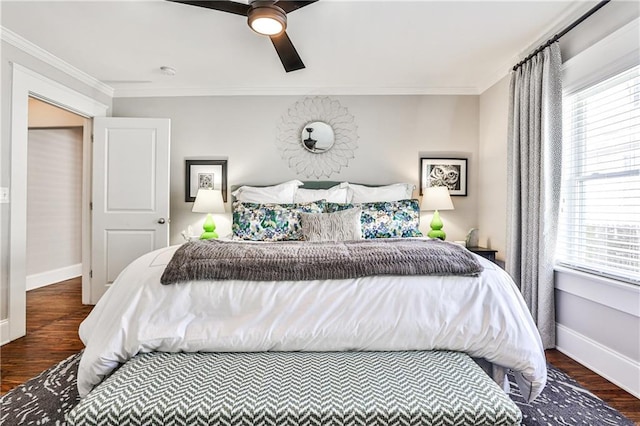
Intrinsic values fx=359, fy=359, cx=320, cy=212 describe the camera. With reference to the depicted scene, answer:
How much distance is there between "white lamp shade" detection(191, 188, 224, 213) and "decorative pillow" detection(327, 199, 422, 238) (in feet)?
3.96

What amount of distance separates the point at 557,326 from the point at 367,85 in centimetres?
285

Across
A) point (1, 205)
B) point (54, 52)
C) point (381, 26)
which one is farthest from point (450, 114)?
point (1, 205)

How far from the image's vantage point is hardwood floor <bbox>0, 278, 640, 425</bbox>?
2.00 metres

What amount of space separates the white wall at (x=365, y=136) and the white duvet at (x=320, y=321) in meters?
2.38

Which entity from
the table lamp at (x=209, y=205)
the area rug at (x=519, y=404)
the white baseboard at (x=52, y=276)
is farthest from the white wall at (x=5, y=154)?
the white baseboard at (x=52, y=276)

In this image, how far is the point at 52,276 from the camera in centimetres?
479

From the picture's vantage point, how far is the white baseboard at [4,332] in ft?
8.79

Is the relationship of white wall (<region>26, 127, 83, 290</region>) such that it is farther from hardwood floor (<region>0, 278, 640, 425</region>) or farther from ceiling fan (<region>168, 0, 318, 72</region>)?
ceiling fan (<region>168, 0, 318, 72</region>)

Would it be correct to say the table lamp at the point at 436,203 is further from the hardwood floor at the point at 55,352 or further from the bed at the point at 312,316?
the bed at the point at 312,316

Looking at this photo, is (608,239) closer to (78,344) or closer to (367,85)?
Result: (367,85)

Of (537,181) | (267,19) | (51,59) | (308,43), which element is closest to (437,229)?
(537,181)

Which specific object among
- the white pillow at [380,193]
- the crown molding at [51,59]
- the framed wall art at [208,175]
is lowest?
the white pillow at [380,193]

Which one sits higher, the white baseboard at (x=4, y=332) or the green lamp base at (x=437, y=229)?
the green lamp base at (x=437, y=229)

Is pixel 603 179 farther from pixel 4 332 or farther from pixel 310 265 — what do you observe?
pixel 4 332
